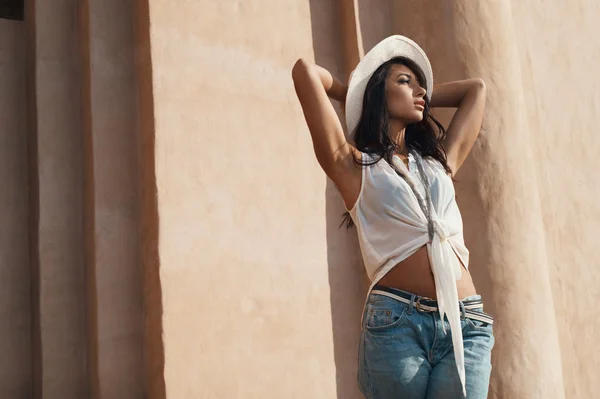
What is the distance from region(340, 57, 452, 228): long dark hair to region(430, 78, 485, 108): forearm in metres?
0.15

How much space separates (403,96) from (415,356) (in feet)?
3.00

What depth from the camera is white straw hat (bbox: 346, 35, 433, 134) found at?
9.82 feet

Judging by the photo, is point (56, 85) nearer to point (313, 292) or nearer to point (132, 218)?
point (132, 218)

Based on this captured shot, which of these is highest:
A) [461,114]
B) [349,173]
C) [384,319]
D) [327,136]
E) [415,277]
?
[461,114]

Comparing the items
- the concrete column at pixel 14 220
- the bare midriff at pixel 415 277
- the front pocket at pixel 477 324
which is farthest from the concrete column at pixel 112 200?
the front pocket at pixel 477 324

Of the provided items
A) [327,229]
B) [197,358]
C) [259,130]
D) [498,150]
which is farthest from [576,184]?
[197,358]

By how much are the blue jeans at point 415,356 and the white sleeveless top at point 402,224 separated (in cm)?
11

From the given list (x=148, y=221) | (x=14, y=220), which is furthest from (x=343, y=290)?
(x=14, y=220)

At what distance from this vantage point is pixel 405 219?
2.71 metres

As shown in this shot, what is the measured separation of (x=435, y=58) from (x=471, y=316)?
8.62 ft

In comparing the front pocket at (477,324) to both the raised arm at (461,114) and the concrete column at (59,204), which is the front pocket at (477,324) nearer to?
the raised arm at (461,114)

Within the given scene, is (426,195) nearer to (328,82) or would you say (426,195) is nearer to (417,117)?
(417,117)

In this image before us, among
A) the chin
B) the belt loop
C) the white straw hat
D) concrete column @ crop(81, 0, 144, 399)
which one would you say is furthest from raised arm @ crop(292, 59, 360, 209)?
concrete column @ crop(81, 0, 144, 399)

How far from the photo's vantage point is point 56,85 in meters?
4.86
